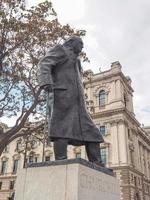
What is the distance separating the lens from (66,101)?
4.63 metres

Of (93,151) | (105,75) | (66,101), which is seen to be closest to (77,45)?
(66,101)

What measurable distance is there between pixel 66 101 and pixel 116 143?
32.7 meters

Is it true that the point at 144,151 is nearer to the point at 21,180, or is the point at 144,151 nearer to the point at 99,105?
the point at 99,105

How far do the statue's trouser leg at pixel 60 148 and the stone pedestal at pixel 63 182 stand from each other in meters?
0.25

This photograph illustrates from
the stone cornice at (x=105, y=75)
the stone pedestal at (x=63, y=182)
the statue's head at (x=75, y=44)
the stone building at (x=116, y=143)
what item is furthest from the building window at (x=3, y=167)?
the stone pedestal at (x=63, y=182)

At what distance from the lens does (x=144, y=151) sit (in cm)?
4666

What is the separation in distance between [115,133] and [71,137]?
33.3 meters

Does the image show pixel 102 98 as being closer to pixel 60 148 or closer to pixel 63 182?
pixel 60 148

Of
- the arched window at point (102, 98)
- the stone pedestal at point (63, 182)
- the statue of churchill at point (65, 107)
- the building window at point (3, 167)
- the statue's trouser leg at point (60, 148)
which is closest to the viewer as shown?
the stone pedestal at point (63, 182)

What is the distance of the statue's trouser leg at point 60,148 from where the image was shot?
13.9 feet

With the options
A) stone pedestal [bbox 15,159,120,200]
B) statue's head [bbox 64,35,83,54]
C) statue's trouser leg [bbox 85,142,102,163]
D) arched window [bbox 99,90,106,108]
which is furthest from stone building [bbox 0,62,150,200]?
stone pedestal [bbox 15,159,120,200]

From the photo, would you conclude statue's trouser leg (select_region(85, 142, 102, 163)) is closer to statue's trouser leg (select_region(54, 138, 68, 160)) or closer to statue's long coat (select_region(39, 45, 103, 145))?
statue's long coat (select_region(39, 45, 103, 145))

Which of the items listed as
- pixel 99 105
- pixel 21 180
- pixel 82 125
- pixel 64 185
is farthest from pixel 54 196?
pixel 99 105

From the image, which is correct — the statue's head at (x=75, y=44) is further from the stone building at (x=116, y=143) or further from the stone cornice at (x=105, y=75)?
the stone cornice at (x=105, y=75)
